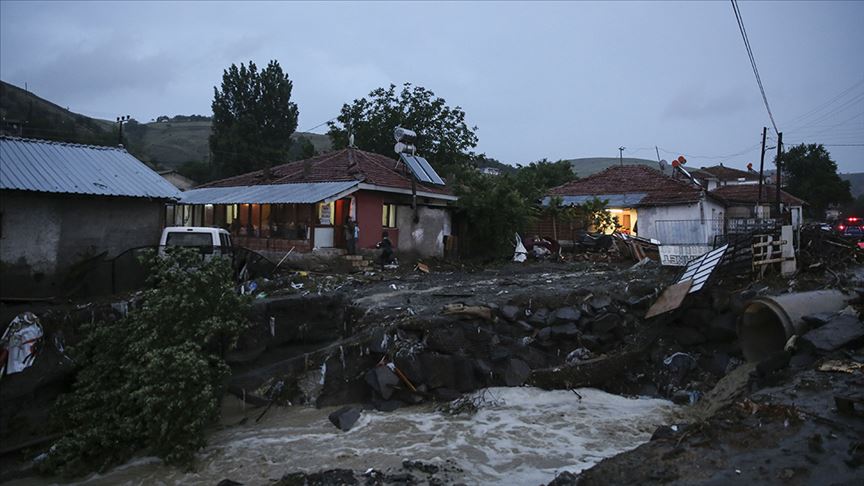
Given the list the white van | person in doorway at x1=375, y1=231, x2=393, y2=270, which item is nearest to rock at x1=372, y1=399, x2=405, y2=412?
the white van

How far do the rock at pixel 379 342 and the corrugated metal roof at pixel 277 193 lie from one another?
283 inches

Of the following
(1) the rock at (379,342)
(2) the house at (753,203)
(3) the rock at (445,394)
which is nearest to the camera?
(3) the rock at (445,394)

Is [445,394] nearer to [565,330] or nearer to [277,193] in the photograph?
[565,330]

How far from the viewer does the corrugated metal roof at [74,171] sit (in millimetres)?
11352

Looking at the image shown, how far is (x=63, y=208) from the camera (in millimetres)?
11844

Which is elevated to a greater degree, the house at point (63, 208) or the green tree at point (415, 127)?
the green tree at point (415, 127)

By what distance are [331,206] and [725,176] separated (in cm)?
4152

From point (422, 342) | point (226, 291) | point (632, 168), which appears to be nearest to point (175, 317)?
point (226, 291)

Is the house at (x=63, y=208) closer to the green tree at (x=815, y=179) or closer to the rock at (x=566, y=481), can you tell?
the rock at (x=566, y=481)

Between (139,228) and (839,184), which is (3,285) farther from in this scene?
(839,184)

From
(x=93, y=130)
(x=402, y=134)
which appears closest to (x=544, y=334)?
(x=402, y=134)

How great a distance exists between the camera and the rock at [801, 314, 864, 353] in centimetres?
845

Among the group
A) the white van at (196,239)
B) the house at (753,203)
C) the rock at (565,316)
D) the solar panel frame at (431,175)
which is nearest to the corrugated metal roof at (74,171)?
the white van at (196,239)

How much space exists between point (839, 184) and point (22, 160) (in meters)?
58.4
